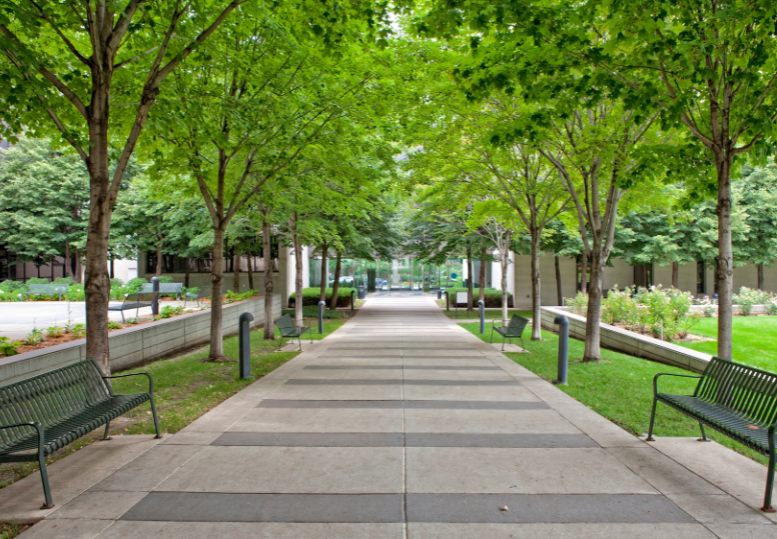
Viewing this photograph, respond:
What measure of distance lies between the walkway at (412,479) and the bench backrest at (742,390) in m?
0.48

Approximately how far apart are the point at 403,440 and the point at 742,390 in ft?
10.9

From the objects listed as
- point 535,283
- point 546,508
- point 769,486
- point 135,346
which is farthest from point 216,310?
point 769,486

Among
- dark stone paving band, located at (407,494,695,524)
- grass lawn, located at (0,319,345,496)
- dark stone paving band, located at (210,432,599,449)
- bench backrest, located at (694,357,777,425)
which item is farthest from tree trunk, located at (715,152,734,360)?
grass lawn, located at (0,319,345,496)

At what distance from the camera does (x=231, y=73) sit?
1027 cm

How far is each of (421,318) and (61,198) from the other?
21.6 m

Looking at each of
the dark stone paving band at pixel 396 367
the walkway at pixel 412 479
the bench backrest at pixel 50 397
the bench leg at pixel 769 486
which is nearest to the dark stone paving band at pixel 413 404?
the walkway at pixel 412 479

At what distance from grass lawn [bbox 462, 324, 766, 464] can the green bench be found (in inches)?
18.3

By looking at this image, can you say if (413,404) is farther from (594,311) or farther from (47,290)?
(47,290)

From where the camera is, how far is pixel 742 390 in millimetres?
4809

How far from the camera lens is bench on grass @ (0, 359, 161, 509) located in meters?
3.81

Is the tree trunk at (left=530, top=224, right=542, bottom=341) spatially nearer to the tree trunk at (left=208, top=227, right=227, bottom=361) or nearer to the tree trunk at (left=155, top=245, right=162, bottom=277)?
the tree trunk at (left=208, top=227, right=227, bottom=361)

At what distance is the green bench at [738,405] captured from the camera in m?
3.93

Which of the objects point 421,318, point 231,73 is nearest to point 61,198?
point 421,318

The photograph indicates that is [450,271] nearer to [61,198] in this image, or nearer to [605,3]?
[61,198]
